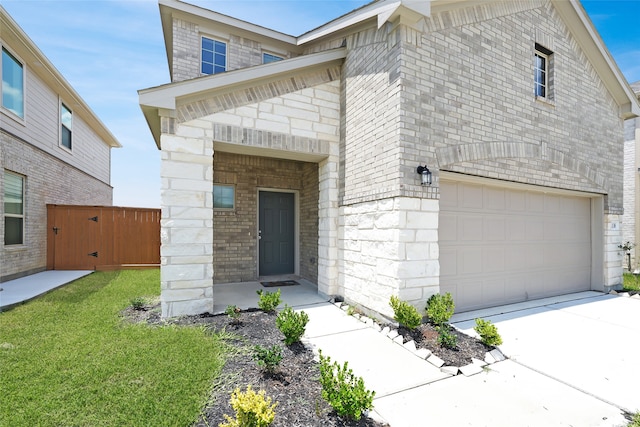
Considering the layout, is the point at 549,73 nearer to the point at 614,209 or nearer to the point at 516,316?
the point at 614,209

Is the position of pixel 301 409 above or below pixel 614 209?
below

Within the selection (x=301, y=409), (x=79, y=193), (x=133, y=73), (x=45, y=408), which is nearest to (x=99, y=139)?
(x=79, y=193)

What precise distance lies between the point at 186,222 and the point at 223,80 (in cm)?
244

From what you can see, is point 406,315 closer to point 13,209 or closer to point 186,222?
point 186,222

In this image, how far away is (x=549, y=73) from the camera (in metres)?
5.97

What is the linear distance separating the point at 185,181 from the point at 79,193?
9517mm

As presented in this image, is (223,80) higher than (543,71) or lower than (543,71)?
lower

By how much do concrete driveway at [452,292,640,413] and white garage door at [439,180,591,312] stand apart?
41 centimetres

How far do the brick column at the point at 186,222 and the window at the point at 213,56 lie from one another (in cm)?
351

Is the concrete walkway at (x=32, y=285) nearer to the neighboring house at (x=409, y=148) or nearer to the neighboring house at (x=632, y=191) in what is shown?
the neighboring house at (x=409, y=148)

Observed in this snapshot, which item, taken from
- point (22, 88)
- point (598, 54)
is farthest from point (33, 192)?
point (598, 54)

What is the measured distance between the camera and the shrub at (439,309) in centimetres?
397

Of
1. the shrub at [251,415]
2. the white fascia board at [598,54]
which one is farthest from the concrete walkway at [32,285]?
the white fascia board at [598,54]

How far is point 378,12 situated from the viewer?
4.44 meters
